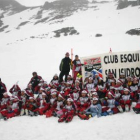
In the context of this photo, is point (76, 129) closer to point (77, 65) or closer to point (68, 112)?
point (68, 112)

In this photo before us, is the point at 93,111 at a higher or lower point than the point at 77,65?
lower

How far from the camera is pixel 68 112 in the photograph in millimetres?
6520

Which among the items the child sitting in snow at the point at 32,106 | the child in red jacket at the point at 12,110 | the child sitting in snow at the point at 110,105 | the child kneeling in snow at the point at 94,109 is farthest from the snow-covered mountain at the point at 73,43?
the child sitting in snow at the point at 110,105

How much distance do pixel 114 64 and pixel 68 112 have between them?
13.3 ft

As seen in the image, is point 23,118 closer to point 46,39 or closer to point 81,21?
point 46,39

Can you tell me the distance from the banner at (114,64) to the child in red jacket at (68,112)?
9.42 feet

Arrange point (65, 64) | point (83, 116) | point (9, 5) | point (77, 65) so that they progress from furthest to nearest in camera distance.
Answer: point (9, 5) → point (65, 64) → point (77, 65) → point (83, 116)

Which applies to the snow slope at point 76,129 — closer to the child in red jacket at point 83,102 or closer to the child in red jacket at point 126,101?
the child in red jacket at point 126,101

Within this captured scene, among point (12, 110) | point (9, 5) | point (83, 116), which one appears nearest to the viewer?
point (83, 116)

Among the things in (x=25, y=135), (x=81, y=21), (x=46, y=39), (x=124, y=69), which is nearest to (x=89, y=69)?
(x=124, y=69)

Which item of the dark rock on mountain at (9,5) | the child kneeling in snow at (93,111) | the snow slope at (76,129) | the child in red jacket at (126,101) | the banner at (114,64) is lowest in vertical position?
the snow slope at (76,129)

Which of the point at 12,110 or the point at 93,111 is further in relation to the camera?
the point at 12,110

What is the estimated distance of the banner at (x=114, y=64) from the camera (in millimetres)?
8781

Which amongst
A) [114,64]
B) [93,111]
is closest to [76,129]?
[93,111]
